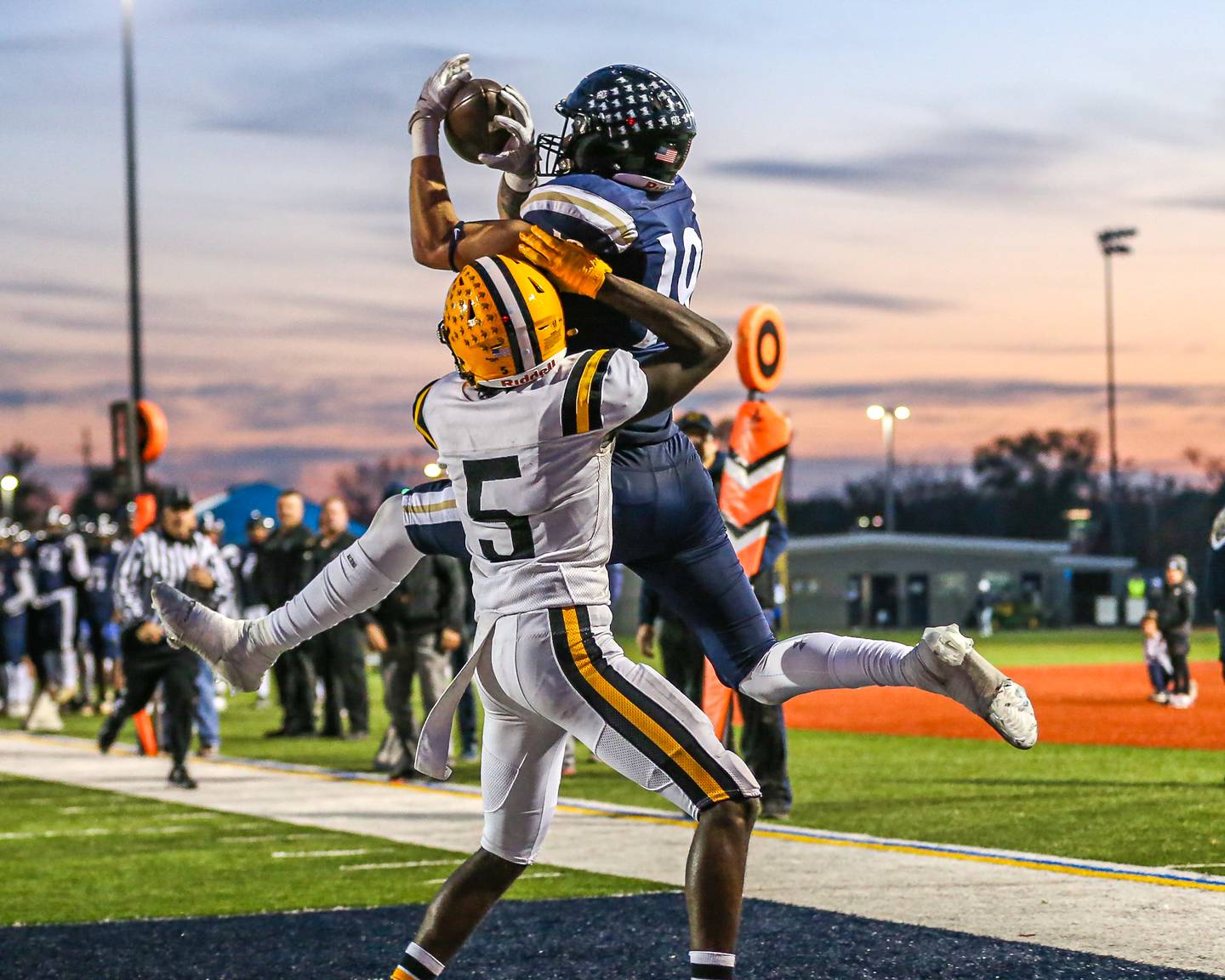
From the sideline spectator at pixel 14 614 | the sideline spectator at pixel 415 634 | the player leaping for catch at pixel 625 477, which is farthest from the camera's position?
the sideline spectator at pixel 14 614

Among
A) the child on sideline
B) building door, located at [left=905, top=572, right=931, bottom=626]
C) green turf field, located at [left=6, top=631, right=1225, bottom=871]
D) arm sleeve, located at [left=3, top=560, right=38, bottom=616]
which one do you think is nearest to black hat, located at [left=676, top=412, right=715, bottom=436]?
green turf field, located at [left=6, top=631, right=1225, bottom=871]

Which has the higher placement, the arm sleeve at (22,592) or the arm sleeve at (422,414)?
the arm sleeve at (422,414)

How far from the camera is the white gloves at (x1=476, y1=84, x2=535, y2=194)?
4.19 meters

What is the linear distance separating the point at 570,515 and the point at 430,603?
321 inches

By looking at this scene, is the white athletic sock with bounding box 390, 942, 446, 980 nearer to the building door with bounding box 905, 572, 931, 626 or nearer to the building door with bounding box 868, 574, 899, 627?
the building door with bounding box 868, 574, 899, 627

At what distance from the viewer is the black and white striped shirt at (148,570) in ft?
39.0

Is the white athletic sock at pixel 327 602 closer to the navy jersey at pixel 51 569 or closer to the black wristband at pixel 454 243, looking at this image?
the black wristband at pixel 454 243

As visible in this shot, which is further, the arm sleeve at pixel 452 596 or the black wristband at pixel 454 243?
the arm sleeve at pixel 452 596

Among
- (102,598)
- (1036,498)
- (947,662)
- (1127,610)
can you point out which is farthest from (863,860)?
(1036,498)

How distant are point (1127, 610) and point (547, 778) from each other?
215 ft

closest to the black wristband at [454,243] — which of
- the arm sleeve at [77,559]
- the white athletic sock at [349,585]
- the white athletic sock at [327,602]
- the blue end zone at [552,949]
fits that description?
the white athletic sock at [349,585]

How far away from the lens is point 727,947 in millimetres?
3807

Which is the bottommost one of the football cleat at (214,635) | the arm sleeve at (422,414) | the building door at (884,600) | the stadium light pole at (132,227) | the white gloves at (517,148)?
the building door at (884,600)

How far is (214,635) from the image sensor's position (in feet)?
14.2
